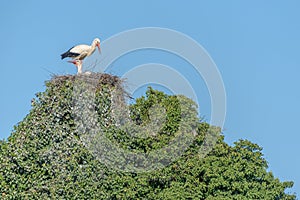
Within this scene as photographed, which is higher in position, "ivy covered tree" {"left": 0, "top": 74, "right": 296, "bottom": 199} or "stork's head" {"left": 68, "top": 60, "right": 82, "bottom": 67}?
"stork's head" {"left": 68, "top": 60, "right": 82, "bottom": 67}

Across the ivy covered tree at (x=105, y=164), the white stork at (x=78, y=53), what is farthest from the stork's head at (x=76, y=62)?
the ivy covered tree at (x=105, y=164)

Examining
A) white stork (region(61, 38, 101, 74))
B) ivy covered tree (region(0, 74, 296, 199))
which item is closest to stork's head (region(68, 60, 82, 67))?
white stork (region(61, 38, 101, 74))

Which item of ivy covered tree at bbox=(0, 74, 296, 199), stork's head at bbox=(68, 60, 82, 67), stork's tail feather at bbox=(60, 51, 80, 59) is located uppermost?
stork's tail feather at bbox=(60, 51, 80, 59)

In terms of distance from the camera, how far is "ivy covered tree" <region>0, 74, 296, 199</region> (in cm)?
1343

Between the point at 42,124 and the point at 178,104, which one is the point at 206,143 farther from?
the point at 42,124

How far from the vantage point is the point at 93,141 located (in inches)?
543

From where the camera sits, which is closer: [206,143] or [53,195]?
[53,195]

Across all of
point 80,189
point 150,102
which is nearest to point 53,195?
point 80,189

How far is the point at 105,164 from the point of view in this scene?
13.7 m

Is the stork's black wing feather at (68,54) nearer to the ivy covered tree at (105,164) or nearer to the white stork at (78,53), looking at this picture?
the white stork at (78,53)

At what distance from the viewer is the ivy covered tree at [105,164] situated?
13430mm

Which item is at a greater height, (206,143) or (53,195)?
(206,143)

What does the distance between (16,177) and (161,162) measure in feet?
9.40

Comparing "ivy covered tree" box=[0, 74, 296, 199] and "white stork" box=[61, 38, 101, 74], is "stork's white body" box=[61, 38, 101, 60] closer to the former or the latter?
"white stork" box=[61, 38, 101, 74]
